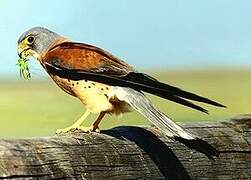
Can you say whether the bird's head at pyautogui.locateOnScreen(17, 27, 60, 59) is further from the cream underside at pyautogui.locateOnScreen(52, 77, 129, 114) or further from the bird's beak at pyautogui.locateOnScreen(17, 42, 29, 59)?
the cream underside at pyautogui.locateOnScreen(52, 77, 129, 114)

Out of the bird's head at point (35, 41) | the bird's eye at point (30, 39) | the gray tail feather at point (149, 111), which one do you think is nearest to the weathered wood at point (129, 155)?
the gray tail feather at point (149, 111)

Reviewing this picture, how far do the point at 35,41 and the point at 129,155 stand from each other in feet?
4.86

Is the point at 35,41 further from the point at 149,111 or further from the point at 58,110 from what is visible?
the point at 58,110

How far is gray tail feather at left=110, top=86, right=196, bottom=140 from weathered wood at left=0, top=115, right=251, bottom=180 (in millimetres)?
46

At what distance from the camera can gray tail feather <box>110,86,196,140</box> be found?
3.88m

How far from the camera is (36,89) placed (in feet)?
78.2

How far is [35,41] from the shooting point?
4.85 meters

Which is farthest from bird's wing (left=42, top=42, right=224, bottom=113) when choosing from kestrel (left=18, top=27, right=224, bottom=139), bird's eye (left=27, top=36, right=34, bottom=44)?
bird's eye (left=27, top=36, right=34, bottom=44)

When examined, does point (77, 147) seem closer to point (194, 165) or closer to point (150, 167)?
point (150, 167)

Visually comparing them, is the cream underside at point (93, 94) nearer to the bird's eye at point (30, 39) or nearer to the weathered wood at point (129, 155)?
the bird's eye at point (30, 39)

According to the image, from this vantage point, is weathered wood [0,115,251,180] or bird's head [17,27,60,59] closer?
weathered wood [0,115,251,180]

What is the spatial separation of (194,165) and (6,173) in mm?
1081

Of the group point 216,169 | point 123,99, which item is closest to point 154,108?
point 123,99

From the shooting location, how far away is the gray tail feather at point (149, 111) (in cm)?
388
